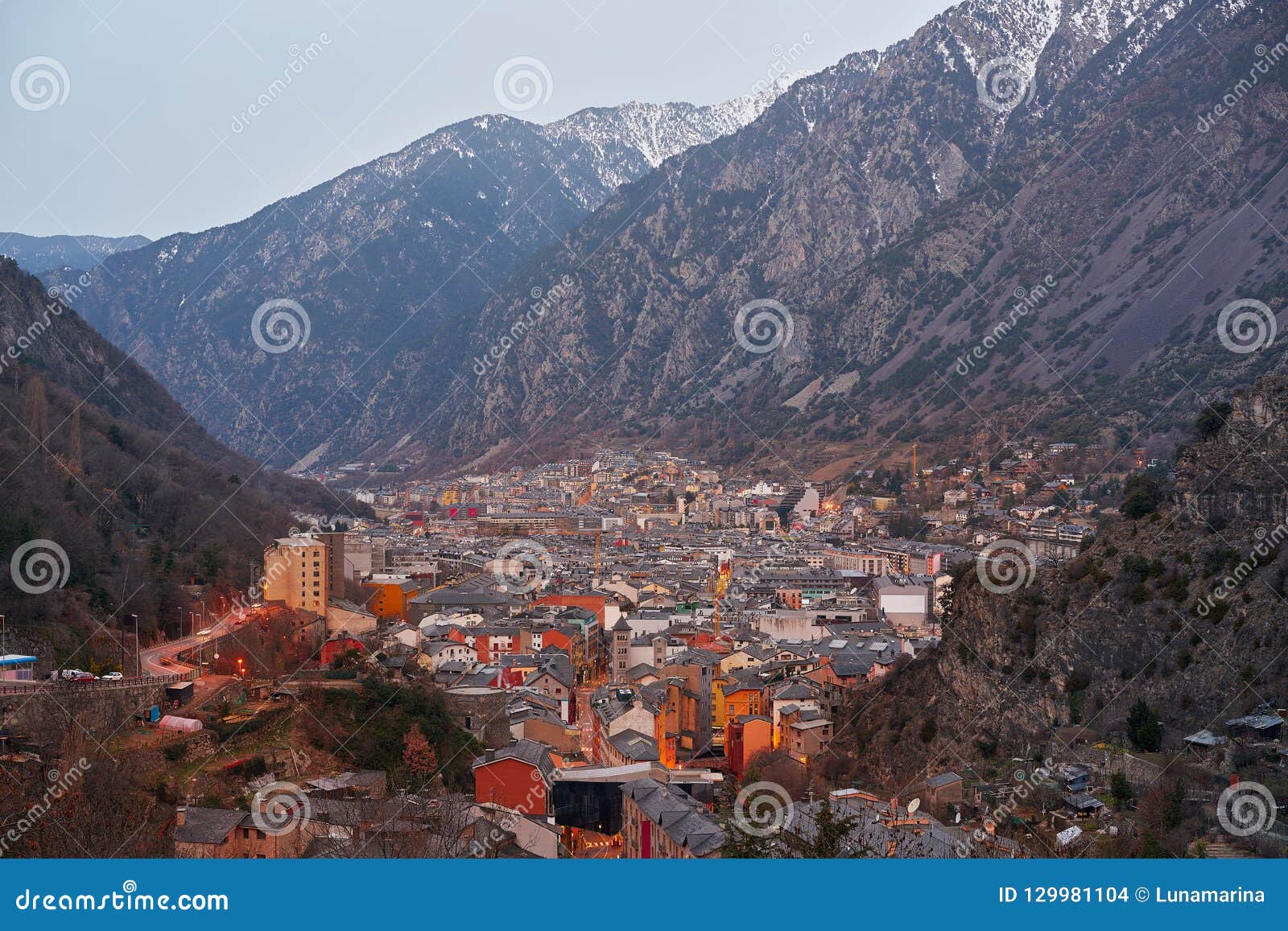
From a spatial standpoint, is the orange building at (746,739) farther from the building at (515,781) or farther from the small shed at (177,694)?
the small shed at (177,694)

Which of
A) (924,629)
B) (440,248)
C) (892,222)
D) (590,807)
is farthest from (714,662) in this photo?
(440,248)

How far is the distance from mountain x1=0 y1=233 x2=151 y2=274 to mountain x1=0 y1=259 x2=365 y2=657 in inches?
3568

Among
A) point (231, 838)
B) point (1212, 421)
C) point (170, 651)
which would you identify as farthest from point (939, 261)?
point (231, 838)

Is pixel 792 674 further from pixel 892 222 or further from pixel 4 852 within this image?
pixel 892 222

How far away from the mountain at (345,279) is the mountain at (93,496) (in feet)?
218

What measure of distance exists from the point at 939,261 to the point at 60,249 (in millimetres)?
101793

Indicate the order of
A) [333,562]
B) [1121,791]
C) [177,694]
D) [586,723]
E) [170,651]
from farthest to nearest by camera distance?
[333,562] → [586,723] → [170,651] → [177,694] → [1121,791]

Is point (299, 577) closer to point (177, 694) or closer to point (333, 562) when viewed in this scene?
point (333, 562)

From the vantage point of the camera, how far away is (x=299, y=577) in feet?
80.7

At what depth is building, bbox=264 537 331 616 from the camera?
24375mm

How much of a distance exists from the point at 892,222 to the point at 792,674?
67.9 meters

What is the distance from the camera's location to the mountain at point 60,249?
127 m

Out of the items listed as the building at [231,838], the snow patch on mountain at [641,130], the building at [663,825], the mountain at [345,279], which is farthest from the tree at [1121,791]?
the snow patch on mountain at [641,130]

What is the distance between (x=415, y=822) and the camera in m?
9.50
